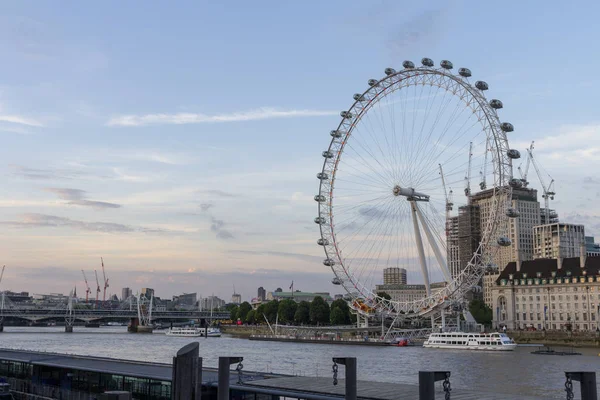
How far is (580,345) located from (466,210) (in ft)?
285

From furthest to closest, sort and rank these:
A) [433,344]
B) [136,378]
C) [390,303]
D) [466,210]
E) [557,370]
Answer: [466,210]
[433,344]
[390,303]
[557,370]
[136,378]

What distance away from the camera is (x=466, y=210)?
185 m

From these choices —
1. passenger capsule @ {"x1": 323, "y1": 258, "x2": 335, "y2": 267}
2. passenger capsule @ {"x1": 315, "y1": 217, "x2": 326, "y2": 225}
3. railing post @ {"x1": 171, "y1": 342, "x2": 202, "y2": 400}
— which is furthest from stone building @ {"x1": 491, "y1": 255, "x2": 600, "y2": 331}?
railing post @ {"x1": 171, "y1": 342, "x2": 202, "y2": 400}

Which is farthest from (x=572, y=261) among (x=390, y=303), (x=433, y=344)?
(x=390, y=303)

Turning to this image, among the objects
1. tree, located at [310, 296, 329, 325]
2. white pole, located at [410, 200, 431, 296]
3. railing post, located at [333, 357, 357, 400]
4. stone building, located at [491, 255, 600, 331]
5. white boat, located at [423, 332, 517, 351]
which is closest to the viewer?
railing post, located at [333, 357, 357, 400]

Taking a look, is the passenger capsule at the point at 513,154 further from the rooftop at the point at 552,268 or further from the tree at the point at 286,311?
the tree at the point at 286,311

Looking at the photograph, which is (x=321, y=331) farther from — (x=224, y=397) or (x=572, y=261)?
(x=224, y=397)

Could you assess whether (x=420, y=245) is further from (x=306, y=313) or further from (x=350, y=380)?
(x=306, y=313)

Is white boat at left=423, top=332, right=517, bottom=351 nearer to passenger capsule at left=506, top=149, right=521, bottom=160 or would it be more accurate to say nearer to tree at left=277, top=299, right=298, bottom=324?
passenger capsule at left=506, top=149, right=521, bottom=160

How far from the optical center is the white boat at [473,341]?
86.0 m

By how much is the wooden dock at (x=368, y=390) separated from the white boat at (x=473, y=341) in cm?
6583

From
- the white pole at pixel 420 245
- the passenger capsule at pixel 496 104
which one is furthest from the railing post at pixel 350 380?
the white pole at pixel 420 245

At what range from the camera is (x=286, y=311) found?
544 ft

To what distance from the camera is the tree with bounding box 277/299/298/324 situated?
16550cm
